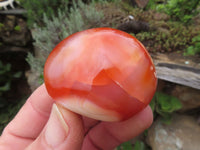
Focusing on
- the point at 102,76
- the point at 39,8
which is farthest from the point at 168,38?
the point at 39,8

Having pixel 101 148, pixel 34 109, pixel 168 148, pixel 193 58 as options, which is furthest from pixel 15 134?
pixel 193 58

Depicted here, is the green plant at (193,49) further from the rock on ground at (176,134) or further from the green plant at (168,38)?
the rock on ground at (176,134)

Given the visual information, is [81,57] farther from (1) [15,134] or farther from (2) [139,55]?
(1) [15,134]

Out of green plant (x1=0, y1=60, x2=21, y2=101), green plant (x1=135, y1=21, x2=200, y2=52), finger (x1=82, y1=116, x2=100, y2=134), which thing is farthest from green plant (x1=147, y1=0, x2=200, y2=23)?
green plant (x1=0, y1=60, x2=21, y2=101)

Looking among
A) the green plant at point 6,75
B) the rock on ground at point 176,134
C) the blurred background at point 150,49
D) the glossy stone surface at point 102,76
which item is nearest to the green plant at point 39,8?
the blurred background at point 150,49

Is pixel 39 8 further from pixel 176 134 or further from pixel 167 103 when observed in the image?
pixel 176 134

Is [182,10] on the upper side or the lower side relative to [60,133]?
lower

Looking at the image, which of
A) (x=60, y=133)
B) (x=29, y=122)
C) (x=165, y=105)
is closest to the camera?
(x=60, y=133)
